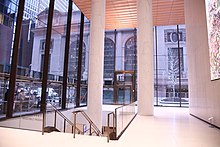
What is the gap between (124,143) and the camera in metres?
3.17

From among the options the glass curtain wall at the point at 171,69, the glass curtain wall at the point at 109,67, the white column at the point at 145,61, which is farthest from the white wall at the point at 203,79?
the glass curtain wall at the point at 109,67

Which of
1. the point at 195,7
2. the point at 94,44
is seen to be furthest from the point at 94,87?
the point at 195,7

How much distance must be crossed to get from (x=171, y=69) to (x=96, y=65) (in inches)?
235

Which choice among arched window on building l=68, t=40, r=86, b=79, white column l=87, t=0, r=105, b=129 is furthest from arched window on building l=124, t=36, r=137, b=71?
white column l=87, t=0, r=105, b=129

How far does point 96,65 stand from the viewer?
24.6 feet

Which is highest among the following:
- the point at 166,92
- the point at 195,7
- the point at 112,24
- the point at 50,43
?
the point at 112,24

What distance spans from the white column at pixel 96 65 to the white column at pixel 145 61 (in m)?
1.78

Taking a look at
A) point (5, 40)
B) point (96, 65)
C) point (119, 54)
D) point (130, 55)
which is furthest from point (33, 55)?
point (130, 55)

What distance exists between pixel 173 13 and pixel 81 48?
19.4 ft

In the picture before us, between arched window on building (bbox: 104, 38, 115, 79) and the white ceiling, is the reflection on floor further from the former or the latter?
arched window on building (bbox: 104, 38, 115, 79)

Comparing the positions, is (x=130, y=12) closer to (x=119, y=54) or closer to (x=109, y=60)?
(x=119, y=54)

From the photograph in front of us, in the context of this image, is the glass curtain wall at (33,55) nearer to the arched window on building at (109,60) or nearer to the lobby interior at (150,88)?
the lobby interior at (150,88)

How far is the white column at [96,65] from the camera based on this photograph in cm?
731

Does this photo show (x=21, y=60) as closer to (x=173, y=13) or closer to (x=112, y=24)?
(x=112, y=24)
